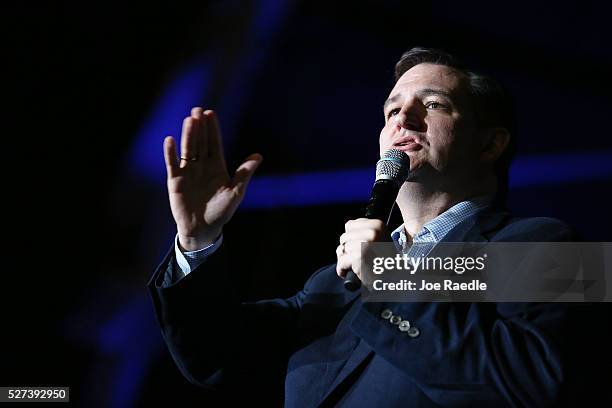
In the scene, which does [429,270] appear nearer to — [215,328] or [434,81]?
[215,328]

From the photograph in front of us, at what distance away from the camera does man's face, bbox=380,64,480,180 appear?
5.54 ft

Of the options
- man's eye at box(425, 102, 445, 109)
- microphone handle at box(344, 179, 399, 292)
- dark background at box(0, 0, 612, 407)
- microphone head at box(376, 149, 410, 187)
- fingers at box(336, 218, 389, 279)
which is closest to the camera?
fingers at box(336, 218, 389, 279)

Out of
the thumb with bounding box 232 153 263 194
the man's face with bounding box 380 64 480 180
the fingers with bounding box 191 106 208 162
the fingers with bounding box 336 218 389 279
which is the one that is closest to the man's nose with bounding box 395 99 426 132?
the man's face with bounding box 380 64 480 180

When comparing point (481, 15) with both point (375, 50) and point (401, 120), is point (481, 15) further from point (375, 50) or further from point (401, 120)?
point (401, 120)

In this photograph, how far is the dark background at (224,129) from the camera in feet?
7.78

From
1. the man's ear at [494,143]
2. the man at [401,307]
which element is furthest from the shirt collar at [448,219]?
the man's ear at [494,143]

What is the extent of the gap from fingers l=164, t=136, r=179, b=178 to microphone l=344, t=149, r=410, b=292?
0.45m

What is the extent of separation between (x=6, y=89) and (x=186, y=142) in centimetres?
129

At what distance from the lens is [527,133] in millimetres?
2658

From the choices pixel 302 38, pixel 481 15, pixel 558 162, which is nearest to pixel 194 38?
pixel 302 38

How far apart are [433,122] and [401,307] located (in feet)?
2.34

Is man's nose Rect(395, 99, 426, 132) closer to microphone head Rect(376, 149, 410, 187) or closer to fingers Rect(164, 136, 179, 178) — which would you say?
microphone head Rect(376, 149, 410, 187)

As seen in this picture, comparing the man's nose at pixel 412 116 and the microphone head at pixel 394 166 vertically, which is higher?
the man's nose at pixel 412 116

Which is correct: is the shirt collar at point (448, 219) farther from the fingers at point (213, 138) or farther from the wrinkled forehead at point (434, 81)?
the fingers at point (213, 138)
